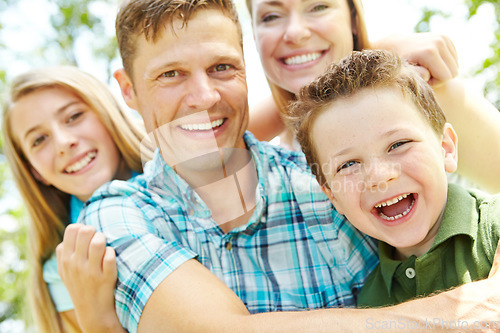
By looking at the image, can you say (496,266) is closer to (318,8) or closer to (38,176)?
(318,8)

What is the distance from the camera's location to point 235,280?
6.45 feet

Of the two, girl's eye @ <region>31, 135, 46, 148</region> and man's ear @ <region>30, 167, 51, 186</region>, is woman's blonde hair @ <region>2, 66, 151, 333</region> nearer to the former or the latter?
man's ear @ <region>30, 167, 51, 186</region>

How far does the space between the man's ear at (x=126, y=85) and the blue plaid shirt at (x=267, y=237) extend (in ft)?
1.35

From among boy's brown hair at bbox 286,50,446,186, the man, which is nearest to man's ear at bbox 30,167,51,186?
the man

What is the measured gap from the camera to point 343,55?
234cm

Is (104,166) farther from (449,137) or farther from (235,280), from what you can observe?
(449,137)

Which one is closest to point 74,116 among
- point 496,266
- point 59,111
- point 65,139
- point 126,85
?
point 59,111

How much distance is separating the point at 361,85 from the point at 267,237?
0.79 meters

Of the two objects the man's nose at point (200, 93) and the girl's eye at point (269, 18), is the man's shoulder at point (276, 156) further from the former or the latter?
the girl's eye at point (269, 18)

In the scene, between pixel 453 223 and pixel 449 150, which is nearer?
pixel 453 223

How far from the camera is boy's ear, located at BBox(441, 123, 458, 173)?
5.76ft

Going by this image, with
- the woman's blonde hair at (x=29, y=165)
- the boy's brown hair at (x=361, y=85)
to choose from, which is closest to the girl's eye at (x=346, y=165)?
the boy's brown hair at (x=361, y=85)

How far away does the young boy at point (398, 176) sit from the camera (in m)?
1.60

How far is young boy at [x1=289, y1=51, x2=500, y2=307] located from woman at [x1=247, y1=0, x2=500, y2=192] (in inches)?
15.3
